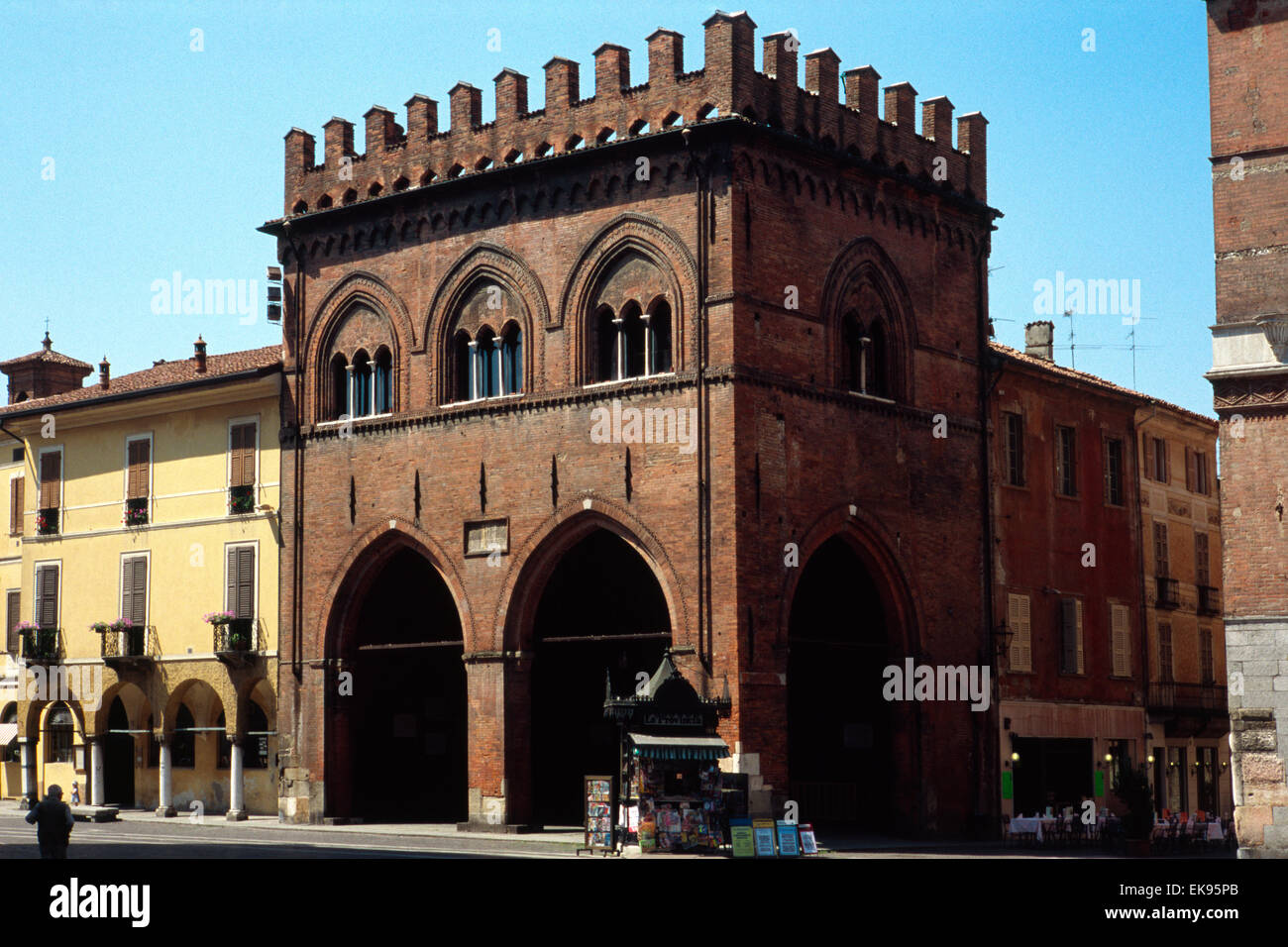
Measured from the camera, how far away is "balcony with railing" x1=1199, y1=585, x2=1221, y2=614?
4600cm

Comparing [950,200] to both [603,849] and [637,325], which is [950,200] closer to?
[637,325]

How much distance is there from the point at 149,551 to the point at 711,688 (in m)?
17.2

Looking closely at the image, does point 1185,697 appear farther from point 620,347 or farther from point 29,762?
point 29,762

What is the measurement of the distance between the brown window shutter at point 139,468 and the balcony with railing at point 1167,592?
23.9 m

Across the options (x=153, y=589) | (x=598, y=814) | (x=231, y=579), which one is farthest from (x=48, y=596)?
(x=598, y=814)

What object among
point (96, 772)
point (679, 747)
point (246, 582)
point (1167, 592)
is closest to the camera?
point (679, 747)

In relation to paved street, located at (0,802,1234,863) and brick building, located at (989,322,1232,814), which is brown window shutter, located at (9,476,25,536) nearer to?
paved street, located at (0,802,1234,863)

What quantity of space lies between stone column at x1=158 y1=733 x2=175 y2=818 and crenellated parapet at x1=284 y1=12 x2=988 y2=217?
1246cm

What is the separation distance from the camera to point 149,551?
42.0m

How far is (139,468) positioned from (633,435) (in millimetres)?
15789

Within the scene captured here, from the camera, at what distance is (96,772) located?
4238 centimetres

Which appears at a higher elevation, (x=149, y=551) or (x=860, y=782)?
(x=149, y=551)

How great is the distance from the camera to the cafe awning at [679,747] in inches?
1077
